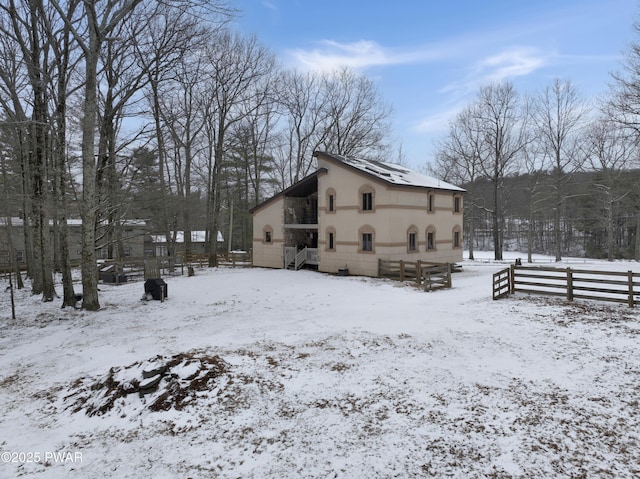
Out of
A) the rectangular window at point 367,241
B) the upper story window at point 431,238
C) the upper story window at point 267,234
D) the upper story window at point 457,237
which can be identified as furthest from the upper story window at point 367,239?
the upper story window at point 457,237

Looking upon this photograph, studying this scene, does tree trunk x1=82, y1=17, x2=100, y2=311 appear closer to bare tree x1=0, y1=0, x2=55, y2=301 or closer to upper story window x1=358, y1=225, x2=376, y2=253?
bare tree x1=0, y1=0, x2=55, y2=301

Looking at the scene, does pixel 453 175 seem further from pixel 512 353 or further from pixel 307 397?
pixel 307 397

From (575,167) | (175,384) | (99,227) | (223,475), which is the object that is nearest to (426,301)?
(175,384)

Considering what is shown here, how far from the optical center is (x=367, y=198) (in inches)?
889

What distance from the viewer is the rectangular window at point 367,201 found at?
2241 cm

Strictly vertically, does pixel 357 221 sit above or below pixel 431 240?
above

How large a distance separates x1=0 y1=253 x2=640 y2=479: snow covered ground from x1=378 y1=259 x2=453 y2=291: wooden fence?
5277 millimetres

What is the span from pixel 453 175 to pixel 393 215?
24691 millimetres

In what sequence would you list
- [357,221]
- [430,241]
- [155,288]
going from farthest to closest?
[430,241] < [357,221] < [155,288]

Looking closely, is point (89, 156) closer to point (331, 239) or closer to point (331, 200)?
point (331, 200)

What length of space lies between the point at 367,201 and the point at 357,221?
4.60 feet

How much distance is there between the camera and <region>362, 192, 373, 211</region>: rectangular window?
2241cm

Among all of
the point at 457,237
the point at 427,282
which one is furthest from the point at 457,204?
the point at 427,282

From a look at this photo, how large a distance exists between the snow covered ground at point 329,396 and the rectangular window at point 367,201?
11.4 metres
